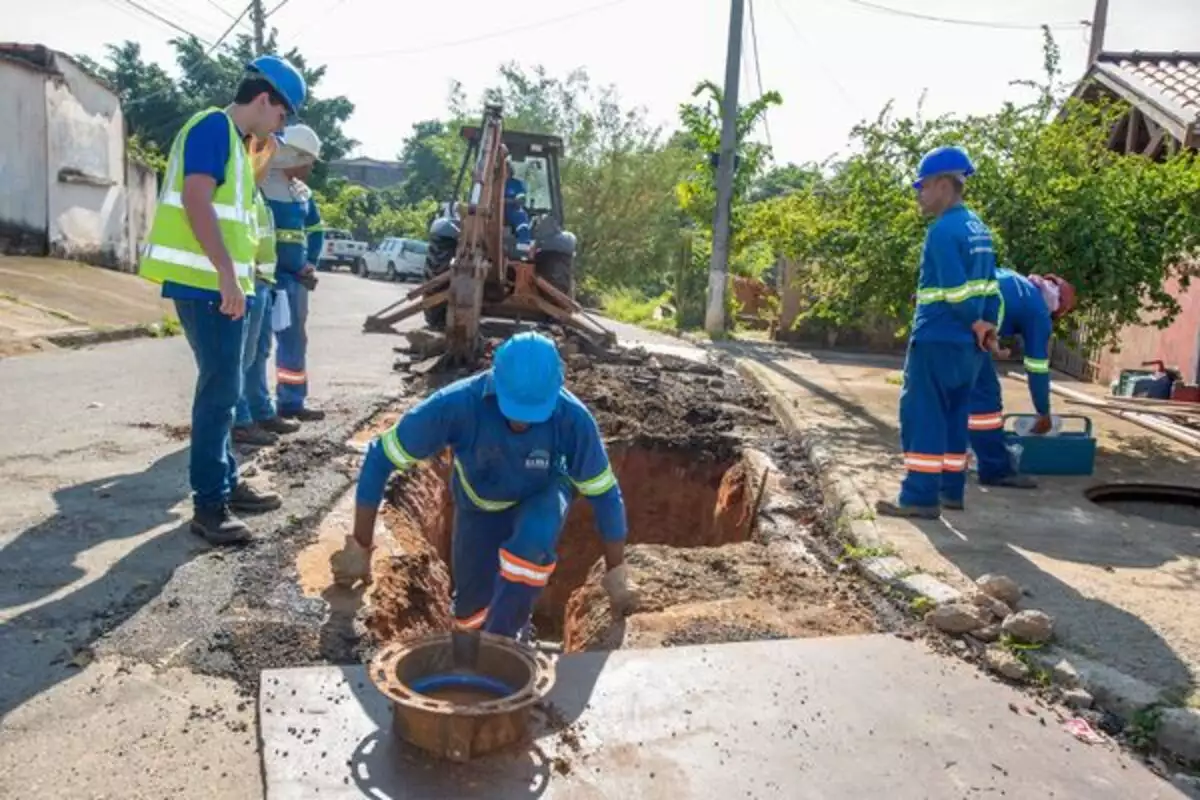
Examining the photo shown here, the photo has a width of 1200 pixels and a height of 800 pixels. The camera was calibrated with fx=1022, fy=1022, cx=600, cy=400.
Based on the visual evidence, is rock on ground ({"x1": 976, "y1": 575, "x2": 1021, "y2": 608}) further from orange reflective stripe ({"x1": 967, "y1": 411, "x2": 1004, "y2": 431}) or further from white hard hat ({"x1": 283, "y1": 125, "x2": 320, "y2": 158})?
white hard hat ({"x1": 283, "y1": 125, "x2": 320, "y2": 158})

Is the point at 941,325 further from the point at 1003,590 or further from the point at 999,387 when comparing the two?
the point at 1003,590

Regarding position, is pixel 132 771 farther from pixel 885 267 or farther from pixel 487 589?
pixel 885 267

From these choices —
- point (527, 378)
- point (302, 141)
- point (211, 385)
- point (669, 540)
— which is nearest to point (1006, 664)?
point (527, 378)

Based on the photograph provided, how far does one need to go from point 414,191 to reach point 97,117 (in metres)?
39.0

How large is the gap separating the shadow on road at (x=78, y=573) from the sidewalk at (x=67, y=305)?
233 inches

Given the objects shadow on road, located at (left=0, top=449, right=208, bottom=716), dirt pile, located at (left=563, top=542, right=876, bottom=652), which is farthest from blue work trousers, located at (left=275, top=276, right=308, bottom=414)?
dirt pile, located at (left=563, top=542, right=876, bottom=652)

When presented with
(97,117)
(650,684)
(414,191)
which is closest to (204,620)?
(650,684)

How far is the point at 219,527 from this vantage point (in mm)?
4320

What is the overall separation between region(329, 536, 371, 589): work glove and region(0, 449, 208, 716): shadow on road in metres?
0.66

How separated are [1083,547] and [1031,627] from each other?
1.55 meters

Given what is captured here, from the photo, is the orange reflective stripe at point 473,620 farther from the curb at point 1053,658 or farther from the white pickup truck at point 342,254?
the white pickup truck at point 342,254

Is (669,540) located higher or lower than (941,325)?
lower

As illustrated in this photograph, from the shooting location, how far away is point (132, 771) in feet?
8.76

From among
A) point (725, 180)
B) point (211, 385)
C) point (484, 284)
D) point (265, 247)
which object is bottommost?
point (211, 385)
